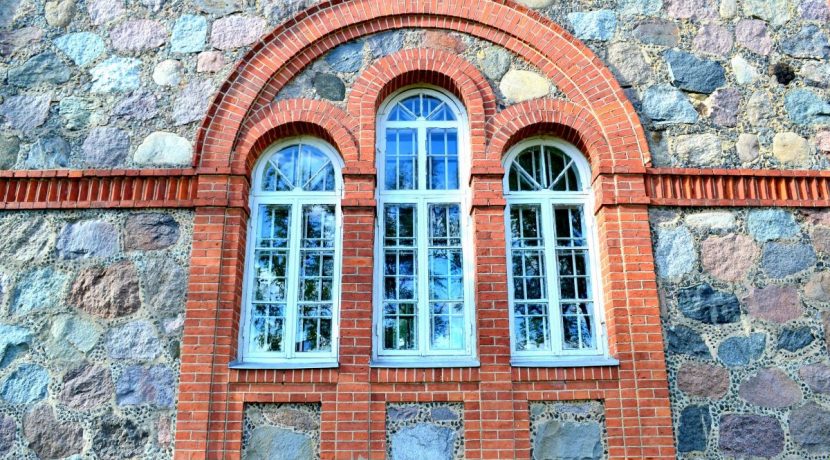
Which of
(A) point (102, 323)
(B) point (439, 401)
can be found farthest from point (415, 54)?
(A) point (102, 323)

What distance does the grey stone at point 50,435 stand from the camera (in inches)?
232

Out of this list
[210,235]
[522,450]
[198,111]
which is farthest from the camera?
[198,111]

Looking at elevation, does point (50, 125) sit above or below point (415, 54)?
below

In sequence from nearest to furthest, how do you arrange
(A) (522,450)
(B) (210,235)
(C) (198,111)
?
(A) (522,450) < (B) (210,235) < (C) (198,111)

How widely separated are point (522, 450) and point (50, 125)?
519cm

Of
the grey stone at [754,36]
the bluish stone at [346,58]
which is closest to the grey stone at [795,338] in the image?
the grey stone at [754,36]

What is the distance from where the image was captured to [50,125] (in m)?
6.87

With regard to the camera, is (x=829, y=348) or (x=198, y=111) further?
(x=198, y=111)

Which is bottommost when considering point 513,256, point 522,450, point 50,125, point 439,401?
point 522,450

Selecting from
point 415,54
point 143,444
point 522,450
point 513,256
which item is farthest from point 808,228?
point 143,444

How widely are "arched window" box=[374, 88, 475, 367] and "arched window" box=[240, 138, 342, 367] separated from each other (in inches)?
17.7

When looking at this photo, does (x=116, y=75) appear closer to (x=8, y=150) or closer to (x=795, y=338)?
(x=8, y=150)

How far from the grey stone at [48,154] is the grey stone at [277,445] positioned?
310 centimetres

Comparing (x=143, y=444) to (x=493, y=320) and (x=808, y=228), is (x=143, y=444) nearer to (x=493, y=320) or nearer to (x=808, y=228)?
(x=493, y=320)
